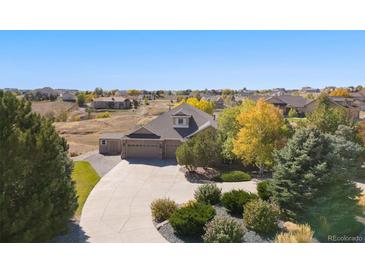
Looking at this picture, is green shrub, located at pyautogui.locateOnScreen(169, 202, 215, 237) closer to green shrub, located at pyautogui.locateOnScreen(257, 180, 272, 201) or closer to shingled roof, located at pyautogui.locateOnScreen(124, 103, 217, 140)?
green shrub, located at pyautogui.locateOnScreen(257, 180, 272, 201)

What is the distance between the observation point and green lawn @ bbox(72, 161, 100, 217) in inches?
801

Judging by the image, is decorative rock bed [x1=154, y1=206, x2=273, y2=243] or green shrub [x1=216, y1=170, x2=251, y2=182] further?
green shrub [x1=216, y1=170, x2=251, y2=182]

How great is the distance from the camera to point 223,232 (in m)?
12.8

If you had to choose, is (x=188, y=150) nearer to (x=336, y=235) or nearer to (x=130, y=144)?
(x=130, y=144)

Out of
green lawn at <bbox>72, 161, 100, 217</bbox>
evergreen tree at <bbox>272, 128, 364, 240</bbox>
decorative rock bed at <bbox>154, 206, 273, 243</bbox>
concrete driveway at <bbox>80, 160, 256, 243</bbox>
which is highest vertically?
evergreen tree at <bbox>272, 128, 364, 240</bbox>

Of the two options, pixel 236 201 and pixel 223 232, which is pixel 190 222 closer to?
pixel 223 232

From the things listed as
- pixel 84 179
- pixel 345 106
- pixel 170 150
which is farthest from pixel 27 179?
pixel 345 106

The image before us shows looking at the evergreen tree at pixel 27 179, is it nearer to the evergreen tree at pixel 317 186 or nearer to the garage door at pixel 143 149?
the evergreen tree at pixel 317 186

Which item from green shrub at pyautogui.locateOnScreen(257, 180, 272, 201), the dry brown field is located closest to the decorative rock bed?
green shrub at pyautogui.locateOnScreen(257, 180, 272, 201)

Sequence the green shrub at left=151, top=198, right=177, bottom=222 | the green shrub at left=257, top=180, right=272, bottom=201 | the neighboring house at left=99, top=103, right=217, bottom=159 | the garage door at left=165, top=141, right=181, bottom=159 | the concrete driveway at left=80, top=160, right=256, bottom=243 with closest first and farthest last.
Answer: the concrete driveway at left=80, top=160, right=256, bottom=243 < the green shrub at left=151, top=198, right=177, bottom=222 < the green shrub at left=257, top=180, right=272, bottom=201 < the neighboring house at left=99, top=103, right=217, bottom=159 < the garage door at left=165, top=141, right=181, bottom=159

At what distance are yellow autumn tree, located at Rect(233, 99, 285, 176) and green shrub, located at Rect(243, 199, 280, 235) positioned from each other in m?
10.3

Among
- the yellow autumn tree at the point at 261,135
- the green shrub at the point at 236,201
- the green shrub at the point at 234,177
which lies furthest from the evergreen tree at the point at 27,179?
the yellow autumn tree at the point at 261,135

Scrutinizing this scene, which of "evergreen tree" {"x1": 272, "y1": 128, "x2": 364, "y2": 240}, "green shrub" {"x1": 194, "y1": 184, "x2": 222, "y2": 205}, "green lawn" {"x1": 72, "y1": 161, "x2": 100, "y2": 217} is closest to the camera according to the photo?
"evergreen tree" {"x1": 272, "y1": 128, "x2": 364, "y2": 240}

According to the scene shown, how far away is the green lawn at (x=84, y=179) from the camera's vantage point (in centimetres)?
2034
